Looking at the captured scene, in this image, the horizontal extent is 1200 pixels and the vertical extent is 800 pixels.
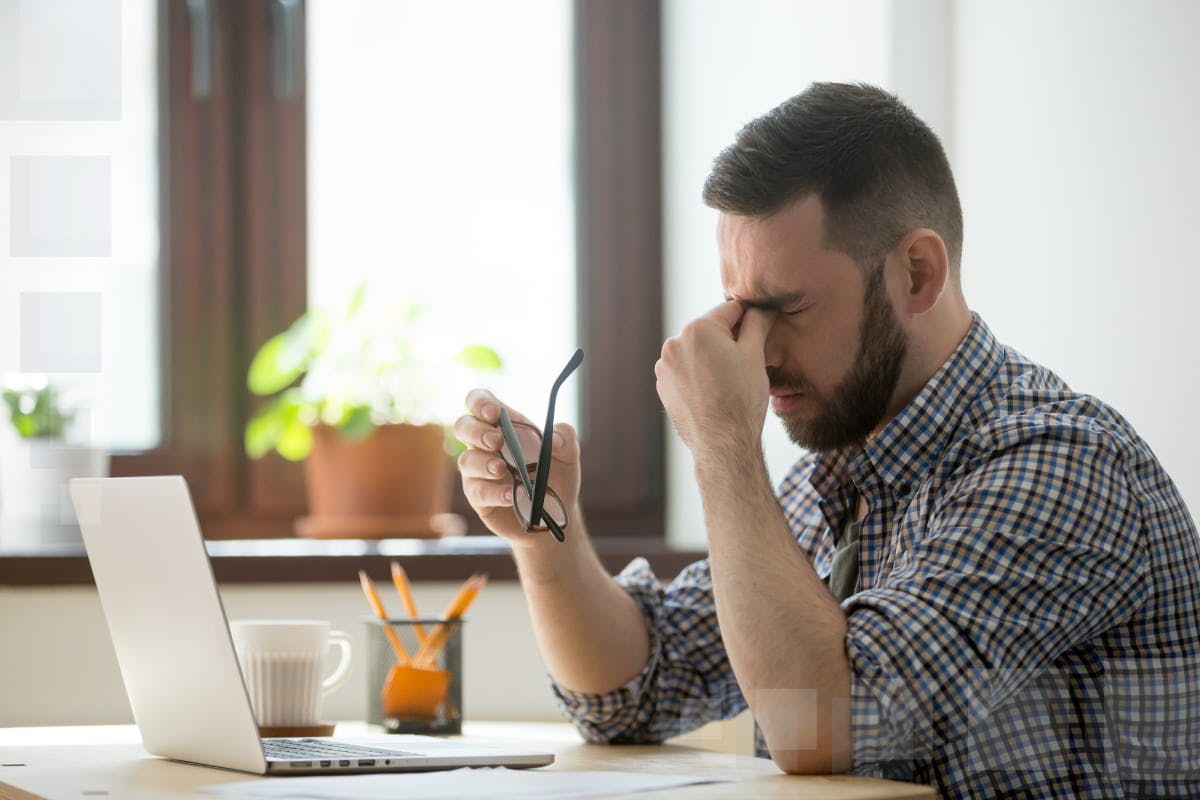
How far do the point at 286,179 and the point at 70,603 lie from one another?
2.56 ft

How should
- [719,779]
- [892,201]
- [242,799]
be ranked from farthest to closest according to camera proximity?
[892,201] → [719,779] → [242,799]

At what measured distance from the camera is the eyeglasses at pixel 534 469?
1296mm

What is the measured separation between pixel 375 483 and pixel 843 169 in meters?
1.15

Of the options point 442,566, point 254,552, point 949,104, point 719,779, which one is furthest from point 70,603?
point 949,104

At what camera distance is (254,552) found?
7.00ft

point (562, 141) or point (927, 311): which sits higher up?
point (562, 141)

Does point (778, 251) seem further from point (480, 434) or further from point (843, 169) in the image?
point (480, 434)

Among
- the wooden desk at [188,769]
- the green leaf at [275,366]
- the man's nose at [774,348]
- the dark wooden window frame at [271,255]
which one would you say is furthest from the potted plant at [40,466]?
the man's nose at [774,348]

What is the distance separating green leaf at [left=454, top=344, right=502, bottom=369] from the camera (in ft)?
7.57

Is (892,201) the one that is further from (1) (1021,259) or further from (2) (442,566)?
(2) (442,566)

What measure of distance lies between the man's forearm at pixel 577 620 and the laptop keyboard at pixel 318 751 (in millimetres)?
276

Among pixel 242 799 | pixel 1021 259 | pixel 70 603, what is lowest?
pixel 70 603

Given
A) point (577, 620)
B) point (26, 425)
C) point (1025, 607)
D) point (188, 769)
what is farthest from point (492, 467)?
point (26, 425)

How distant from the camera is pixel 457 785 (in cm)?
102
